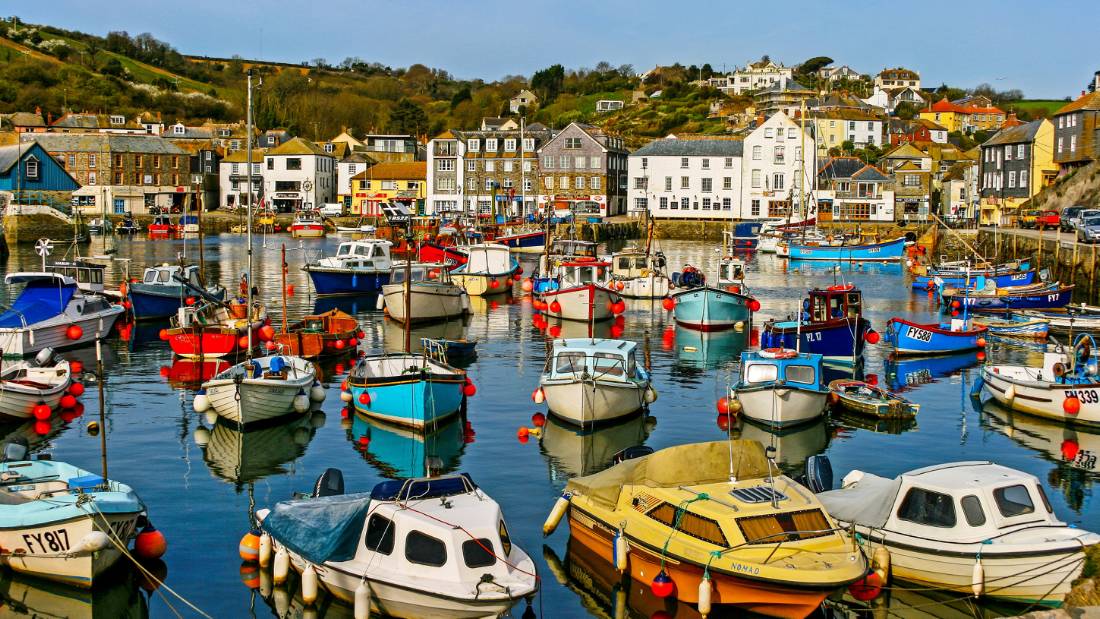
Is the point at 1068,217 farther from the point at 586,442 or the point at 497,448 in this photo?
the point at 497,448

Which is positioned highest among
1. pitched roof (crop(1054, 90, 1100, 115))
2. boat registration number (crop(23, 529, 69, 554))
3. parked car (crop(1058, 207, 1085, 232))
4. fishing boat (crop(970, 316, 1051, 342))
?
pitched roof (crop(1054, 90, 1100, 115))

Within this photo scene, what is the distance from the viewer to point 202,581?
1925 centimetres

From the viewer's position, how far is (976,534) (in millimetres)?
18203

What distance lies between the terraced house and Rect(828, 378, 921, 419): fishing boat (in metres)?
101

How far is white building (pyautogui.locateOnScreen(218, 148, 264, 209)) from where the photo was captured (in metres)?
130

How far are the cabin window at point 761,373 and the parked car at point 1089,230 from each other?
4128 centimetres

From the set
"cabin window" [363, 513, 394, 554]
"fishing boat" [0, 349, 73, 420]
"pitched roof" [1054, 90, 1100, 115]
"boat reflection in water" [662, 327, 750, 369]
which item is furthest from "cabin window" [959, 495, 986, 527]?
"pitched roof" [1054, 90, 1100, 115]

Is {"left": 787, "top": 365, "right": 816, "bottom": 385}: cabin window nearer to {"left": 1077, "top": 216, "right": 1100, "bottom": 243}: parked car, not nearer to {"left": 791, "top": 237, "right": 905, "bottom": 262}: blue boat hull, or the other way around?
{"left": 1077, "top": 216, "right": 1100, "bottom": 243}: parked car

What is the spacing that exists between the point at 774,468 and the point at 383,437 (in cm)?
1255

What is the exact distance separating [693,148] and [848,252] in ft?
93.9

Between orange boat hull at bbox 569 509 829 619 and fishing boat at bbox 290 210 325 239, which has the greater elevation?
fishing boat at bbox 290 210 325 239

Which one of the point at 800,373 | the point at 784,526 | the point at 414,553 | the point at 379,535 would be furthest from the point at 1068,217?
the point at 414,553

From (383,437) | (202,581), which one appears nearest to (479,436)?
(383,437)

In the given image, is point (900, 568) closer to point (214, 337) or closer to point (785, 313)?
point (214, 337)
